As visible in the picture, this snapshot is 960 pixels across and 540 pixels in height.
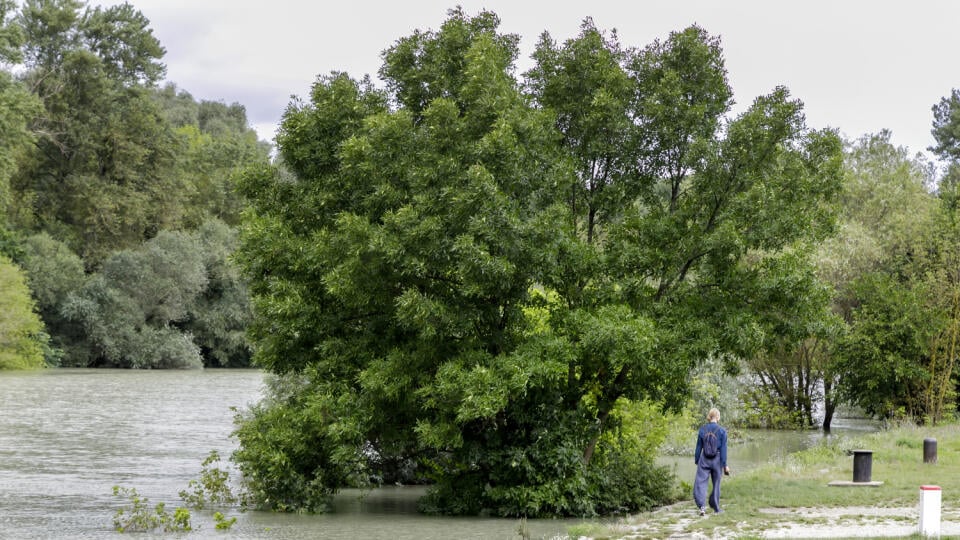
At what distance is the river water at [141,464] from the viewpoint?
62.9 feet

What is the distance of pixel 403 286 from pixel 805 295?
7.91 metres

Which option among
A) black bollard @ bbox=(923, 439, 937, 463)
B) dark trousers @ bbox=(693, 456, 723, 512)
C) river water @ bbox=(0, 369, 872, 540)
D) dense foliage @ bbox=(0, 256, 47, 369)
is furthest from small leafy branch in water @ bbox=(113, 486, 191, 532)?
dense foliage @ bbox=(0, 256, 47, 369)

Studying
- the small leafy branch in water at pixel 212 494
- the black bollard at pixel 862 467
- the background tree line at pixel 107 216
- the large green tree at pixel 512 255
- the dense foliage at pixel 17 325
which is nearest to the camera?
the large green tree at pixel 512 255

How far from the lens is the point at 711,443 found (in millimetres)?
18844

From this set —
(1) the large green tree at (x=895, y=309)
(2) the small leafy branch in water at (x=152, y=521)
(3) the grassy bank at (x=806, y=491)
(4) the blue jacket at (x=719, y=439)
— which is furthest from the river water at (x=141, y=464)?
(1) the large green tree at (x=895, y=309)

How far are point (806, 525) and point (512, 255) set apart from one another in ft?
22.4

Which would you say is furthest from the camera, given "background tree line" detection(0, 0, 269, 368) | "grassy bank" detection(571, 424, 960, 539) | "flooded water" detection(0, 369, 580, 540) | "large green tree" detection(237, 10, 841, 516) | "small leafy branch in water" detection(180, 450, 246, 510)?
"background tree line" detection(0, 0, 269, 368)

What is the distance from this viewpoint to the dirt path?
15602 mm

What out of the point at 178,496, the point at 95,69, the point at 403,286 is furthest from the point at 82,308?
the point at 403,286

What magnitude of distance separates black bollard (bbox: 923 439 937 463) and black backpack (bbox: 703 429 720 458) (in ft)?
28.3

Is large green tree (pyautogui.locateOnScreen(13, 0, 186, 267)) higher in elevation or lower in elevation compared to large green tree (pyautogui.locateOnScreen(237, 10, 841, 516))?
higher

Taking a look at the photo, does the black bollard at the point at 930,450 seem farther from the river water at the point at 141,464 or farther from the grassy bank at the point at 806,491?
the river water at the point at 141,464

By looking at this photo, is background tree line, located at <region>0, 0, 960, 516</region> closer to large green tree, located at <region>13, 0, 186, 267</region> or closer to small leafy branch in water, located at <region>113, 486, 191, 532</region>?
small leafy branch in water, located at <region>113, 486, 191, 532</region>

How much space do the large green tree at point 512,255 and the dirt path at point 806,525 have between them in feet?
10.3
